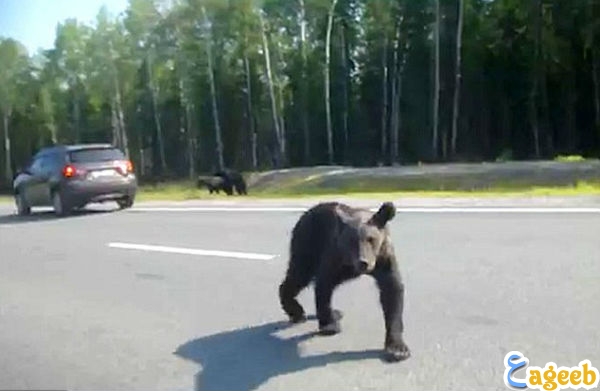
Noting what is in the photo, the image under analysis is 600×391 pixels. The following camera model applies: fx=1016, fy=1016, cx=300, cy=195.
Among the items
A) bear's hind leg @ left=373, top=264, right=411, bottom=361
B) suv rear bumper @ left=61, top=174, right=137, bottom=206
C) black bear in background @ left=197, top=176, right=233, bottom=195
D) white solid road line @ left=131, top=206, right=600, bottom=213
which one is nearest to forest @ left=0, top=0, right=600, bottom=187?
black bear in background @ left=197, top=176, right=233, bottom=195

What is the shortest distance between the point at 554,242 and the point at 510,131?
5077 centimetres

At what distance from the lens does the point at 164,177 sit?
6650 centimetres

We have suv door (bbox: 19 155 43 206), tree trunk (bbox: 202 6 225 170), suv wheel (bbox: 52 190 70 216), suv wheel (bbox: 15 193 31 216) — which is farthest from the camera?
tree trunk (bbox: 202 6 225 170)

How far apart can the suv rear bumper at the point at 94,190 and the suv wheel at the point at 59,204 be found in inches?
7.5

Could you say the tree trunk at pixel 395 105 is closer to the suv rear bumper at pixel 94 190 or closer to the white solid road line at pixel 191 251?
the suv rear bumper at pixel 94 190

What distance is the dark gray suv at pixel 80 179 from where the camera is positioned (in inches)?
955

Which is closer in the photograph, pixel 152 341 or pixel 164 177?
pixel 152 341

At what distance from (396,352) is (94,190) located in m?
18.5

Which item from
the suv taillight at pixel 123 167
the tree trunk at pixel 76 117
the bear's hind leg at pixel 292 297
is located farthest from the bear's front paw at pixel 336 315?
the tree trunk at pixel 76 117

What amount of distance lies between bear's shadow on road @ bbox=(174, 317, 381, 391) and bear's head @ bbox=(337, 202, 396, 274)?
0.83 meters

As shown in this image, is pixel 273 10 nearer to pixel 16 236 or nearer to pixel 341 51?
pixel 341 51

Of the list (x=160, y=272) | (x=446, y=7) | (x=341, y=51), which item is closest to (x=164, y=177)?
(x=341, y=51)

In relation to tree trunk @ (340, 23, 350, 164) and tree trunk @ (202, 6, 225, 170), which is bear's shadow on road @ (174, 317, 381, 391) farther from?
tree trunk @ (340, 23, 350, 164)

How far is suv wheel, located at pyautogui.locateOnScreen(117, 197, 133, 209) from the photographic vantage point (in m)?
25.3
